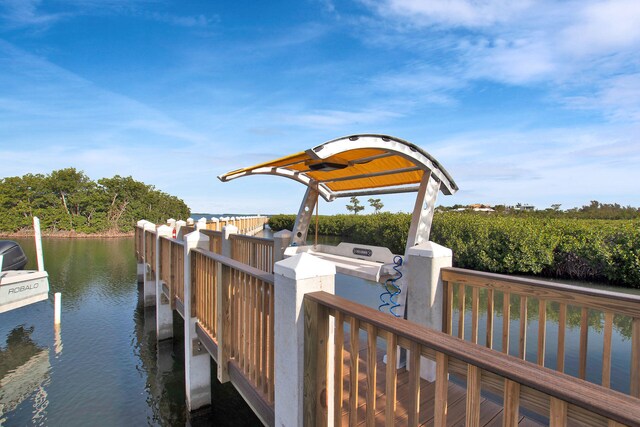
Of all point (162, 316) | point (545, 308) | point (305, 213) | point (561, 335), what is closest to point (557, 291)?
point (545, 308)

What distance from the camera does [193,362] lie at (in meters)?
4.09

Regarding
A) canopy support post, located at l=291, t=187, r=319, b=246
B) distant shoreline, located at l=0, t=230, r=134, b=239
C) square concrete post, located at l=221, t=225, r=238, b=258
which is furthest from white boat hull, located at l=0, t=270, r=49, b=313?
distant shoreline, located at l=0, t=230, r=134, b=239

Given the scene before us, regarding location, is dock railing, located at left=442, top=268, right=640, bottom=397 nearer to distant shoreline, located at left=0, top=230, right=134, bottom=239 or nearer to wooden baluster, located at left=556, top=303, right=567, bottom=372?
wooden baluster, located at left=556, top=303, right=567, bottom=372

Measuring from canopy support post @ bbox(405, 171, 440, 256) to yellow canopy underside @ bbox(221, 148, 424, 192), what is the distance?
12.7 inches

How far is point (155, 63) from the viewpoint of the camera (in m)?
10.1

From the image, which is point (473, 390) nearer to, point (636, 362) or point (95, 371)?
point (636, 362)

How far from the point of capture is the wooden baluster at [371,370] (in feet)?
4.76

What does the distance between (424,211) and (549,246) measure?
9399 millimetres

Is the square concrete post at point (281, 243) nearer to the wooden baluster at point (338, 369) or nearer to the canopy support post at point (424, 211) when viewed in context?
the canopy support post at point (424, 211)

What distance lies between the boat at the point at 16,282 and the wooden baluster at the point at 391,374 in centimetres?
806

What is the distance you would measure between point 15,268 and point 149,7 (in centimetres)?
686

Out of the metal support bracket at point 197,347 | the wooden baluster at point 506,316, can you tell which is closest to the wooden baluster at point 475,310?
the wooden baluster at point 506,316


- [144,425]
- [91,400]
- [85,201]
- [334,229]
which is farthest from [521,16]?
[85,201]

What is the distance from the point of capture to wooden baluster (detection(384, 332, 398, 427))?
4.41 ft
